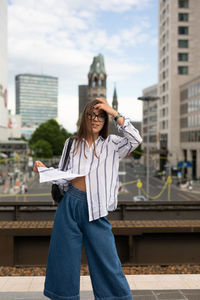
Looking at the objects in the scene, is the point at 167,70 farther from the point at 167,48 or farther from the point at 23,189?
the point at 23,189

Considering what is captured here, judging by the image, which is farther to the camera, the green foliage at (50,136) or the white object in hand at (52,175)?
the green foliage at (50,136)

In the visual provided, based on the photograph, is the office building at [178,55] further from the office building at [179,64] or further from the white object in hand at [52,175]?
the white object in hand at [52,175]

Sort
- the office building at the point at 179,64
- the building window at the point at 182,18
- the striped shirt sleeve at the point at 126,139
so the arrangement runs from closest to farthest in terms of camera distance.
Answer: the striped shirt sleeve at the point at 126,139 < the office building at the point at 179,64 < the building window at the point at 182,18

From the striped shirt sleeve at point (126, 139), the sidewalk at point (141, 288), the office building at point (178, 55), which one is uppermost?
the office building at point (178, 55)

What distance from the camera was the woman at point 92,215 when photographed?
10.6 ft

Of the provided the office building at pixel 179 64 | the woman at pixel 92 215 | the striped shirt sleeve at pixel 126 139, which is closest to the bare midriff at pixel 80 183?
the woman at pixel 92 215

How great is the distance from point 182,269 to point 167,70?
7070 centimetres

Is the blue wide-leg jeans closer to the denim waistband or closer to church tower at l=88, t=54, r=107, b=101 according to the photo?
the denim waistband

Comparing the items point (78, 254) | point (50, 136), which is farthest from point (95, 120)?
point (50, 136)

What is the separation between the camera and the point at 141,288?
184 inches

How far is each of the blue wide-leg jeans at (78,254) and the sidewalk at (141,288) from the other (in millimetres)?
905

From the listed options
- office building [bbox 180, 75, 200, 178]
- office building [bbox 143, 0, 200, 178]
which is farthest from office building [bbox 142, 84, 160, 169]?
office building [bbox 180, 75, 200, 178]

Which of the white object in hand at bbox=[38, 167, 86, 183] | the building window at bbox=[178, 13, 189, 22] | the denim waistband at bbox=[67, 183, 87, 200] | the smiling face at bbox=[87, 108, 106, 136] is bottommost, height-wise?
the denim waistband at bbox=[67, 183, 87, 200]

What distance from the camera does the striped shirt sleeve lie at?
10.6 feet
